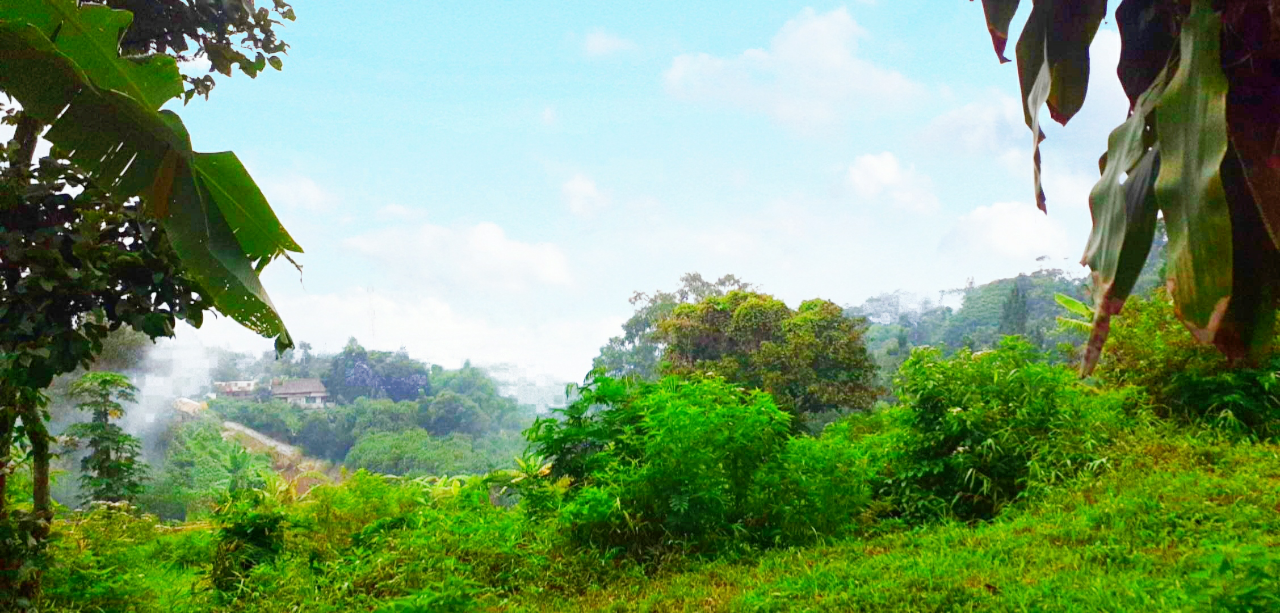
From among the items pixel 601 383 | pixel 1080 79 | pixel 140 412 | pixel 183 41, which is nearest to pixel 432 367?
pixel 140 412

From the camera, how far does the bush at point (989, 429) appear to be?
365cm

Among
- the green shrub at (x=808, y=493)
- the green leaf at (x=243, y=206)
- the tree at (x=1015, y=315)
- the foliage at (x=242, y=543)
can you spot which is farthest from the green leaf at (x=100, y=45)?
the tree at (x=1015, y=315)

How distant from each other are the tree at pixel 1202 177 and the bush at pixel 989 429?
301cm

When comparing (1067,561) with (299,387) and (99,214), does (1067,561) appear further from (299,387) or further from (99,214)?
(299,387)

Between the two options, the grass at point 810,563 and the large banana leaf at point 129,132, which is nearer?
the large banana leaf at point 129,132

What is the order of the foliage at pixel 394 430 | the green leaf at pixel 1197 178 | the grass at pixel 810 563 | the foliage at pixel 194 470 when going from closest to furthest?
the green leaf at pixel 1197 178, the grass at pixel 810 563, the foliage at pixel 194 470, the foliage at pixel 394 430

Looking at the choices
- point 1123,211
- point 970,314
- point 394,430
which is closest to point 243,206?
point 1123,211

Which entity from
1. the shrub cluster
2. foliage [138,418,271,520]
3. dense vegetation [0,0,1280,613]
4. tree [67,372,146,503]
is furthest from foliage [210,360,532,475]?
the shrub cluster

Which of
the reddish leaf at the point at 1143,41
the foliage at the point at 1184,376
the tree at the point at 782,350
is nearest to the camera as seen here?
the reddish leaf at the point at 1143,41

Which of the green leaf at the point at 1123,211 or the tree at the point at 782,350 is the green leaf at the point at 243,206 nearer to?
the green leaf at the point at 1123,211

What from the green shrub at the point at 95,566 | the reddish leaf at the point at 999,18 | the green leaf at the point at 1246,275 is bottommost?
the green shrub at the point at 95,566

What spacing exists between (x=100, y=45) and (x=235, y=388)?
10558mm

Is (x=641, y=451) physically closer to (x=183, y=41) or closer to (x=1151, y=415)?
(x=183, y=41)

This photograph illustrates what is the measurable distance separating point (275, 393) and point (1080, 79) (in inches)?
449
